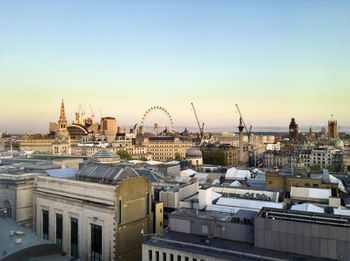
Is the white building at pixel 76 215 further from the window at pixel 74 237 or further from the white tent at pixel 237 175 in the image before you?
the white tent at pixel 237 175

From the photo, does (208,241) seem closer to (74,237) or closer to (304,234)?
(304,234)

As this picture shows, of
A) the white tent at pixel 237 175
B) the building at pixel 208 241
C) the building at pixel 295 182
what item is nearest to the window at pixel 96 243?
the building at pixel 208 241

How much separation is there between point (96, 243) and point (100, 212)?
354 cm

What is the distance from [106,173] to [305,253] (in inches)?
833

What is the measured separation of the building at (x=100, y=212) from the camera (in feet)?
108

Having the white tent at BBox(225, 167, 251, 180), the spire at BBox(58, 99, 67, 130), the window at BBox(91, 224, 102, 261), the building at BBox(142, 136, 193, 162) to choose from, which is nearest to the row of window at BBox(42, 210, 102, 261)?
the window at BBox(91, 224, 102, 261)

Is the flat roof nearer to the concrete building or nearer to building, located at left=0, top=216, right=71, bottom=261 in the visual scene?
building, located at left=0, top=216, right=71, bottom=261

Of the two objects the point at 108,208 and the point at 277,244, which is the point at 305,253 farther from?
the point at 108,208

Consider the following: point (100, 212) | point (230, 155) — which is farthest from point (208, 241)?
point (230, 155)

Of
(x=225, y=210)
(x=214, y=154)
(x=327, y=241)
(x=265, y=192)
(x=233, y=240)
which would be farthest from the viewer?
(x=214, y=154)

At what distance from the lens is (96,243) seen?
113ft

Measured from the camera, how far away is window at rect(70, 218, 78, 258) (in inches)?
1447

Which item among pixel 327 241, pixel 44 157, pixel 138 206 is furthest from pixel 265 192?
pixel 44 157

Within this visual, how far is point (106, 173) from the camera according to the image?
36.3 meters
